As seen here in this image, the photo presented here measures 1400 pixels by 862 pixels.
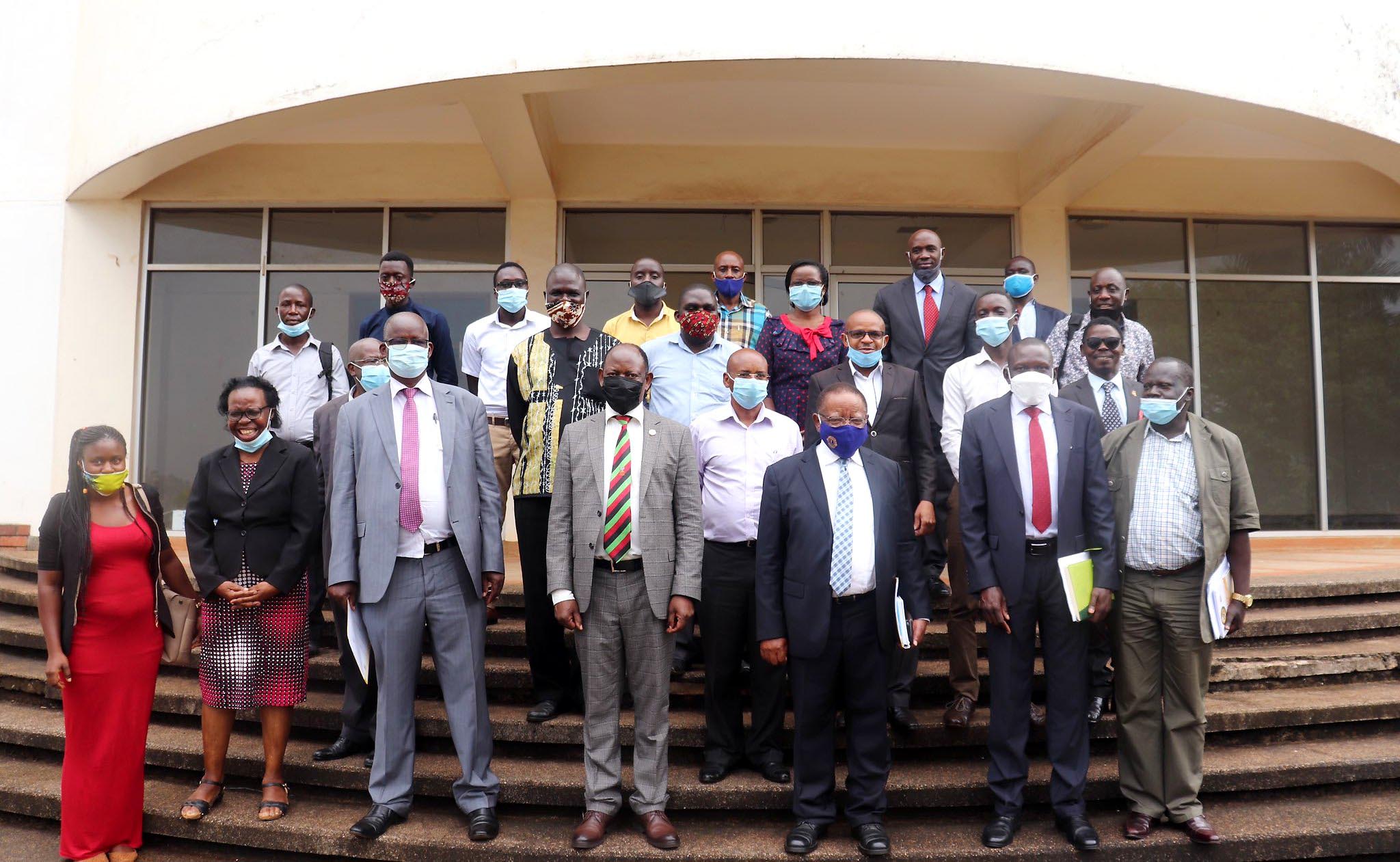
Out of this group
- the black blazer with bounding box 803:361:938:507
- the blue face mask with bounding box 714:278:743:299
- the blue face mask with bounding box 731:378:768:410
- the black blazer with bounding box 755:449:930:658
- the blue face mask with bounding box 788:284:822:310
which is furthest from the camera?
the blue face mask with bounding box 714:278:743:299

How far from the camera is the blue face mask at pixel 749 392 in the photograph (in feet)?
13.6

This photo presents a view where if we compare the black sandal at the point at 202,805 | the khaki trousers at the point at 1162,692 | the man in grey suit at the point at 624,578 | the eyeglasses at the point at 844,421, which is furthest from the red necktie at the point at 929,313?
the black sandal at the point at 202,805

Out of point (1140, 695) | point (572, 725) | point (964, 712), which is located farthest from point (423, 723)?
point (1140, 695)

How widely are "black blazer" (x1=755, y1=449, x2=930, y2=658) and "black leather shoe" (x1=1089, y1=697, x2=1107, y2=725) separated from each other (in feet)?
4.23

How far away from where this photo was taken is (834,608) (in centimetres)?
381

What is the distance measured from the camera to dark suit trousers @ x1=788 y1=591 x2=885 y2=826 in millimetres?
3799

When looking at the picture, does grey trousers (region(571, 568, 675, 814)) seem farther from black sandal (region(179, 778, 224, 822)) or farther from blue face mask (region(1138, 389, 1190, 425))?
blue face mask (region(1138, 389, 1190, 425))

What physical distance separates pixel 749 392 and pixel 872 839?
1.97 meters

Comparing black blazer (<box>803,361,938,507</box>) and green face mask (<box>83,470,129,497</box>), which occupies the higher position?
black blazer (<box>803,361,938,507</box>)

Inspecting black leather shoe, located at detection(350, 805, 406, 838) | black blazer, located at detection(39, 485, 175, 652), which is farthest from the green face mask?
black leather shoe, located at detection(350, 805, 406, 838)

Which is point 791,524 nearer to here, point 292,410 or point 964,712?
point 964,712

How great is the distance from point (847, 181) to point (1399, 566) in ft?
18.0

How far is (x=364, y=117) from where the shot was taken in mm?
8016

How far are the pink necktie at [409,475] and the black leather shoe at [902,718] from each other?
7.99ft
